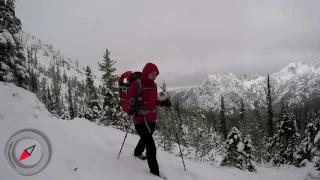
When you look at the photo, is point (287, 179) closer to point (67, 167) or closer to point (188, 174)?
point (188, 174)

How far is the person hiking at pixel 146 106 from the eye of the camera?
4.93 meters

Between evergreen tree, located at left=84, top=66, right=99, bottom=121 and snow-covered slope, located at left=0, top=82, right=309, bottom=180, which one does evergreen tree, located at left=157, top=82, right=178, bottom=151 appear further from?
snow-covered slope, located at left=0, top=82, right=309, bottom=180

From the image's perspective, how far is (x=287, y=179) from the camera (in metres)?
10.2

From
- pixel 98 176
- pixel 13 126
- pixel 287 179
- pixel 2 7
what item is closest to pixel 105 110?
pixel 2 7

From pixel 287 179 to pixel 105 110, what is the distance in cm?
2023

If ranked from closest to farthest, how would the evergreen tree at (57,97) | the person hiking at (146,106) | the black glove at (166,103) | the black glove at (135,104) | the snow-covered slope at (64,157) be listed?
the snow-covered slope at (64,157)
the black glove at (135,104)
the person hiking at (146,106)
the black glove at (166,103)
the evergreen tree at (57,97)

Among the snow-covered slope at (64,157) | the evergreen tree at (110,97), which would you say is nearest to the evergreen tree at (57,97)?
the evergreen tree at (110,97)

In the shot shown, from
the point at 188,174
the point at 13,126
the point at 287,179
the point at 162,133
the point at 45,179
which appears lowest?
the point at 162,133

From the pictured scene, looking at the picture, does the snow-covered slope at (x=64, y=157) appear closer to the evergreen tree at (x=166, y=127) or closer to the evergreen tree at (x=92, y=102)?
the evergreen tree at (x=92, y=102)

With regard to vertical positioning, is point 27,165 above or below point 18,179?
above
